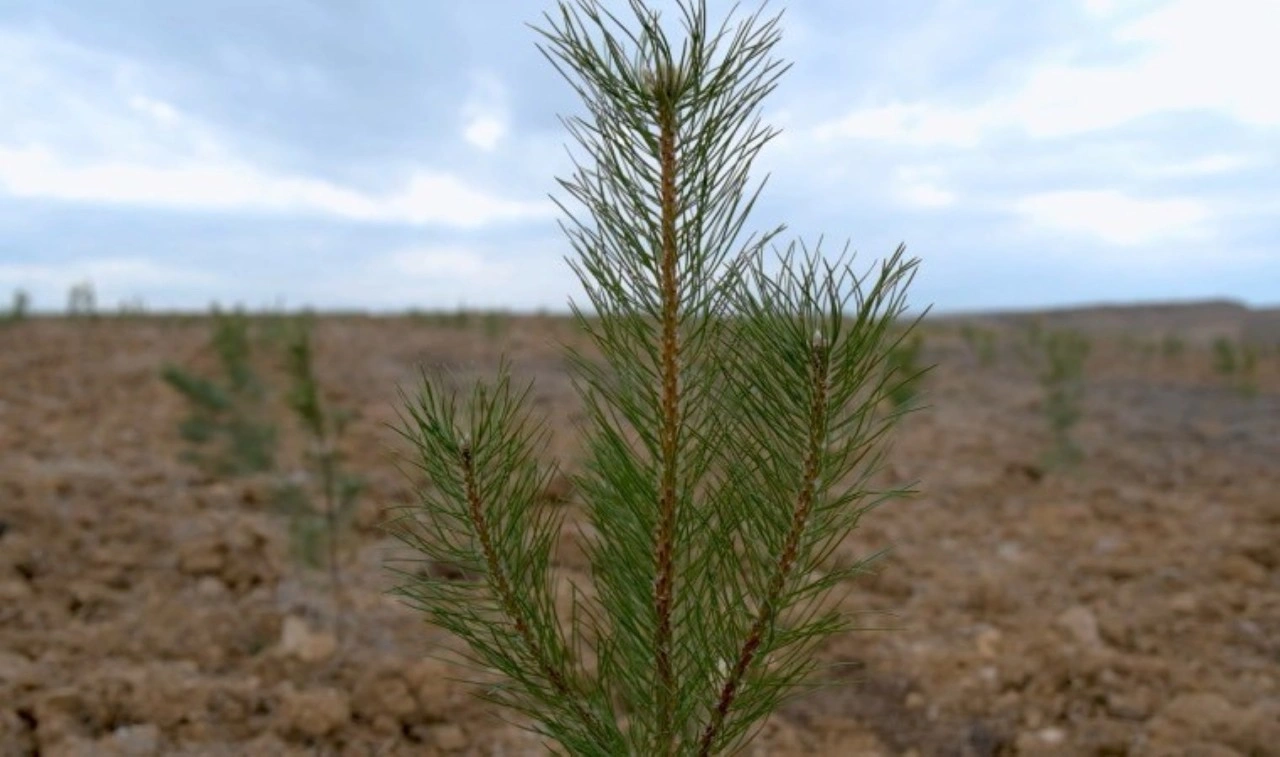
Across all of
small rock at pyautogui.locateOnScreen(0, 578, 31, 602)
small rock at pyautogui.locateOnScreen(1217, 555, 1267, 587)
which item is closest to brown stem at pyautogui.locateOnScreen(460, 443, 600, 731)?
small rock at pyautogui.locateOnScreen(0, 578, 31, 602)

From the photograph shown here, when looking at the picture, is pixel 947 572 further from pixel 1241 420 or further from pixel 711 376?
pixel 1241 420

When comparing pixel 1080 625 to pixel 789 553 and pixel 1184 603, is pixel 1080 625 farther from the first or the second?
pixel 789 553

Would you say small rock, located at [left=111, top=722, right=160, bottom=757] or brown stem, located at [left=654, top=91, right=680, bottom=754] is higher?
brown stem, located at [left=654, top=91, right=680, bottom=754]

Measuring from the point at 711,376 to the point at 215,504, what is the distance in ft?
16.0

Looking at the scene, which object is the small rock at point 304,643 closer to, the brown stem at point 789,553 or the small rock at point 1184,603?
the brown stem at point 789,553

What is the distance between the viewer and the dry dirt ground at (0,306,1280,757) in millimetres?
3227

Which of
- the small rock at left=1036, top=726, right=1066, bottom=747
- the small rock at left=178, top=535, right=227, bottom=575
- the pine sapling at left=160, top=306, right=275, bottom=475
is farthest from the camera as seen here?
the pine sapling at left=160, top=306, right=275, bottom=475

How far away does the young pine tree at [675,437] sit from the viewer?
148 centimetres

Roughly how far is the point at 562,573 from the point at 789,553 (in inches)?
118

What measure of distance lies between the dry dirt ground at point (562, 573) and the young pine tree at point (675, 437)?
218 millimetres

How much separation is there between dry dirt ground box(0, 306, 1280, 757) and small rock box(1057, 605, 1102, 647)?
0.4 inches

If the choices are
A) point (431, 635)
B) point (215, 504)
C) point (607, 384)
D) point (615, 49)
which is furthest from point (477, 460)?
point (215, 504)

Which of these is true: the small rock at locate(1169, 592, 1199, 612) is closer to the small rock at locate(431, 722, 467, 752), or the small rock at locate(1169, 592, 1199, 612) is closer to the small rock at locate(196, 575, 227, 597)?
the small rock at locate(431, 722, 467, 752)

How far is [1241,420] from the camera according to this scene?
10703 mm
